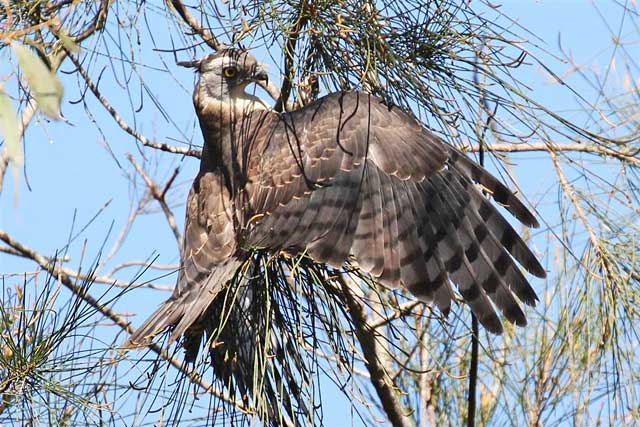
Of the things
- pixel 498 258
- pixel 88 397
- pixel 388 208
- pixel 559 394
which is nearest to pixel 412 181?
pixel 388 208

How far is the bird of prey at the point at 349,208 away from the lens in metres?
2.97

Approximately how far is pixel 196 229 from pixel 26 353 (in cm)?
95

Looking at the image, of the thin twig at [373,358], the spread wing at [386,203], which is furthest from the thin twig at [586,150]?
the thin twig at [373,358]

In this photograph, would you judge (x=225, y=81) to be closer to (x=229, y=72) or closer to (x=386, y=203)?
(x=229, y=72)

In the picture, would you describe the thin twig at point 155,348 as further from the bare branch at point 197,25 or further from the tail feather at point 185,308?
the bare branch at point 197,25

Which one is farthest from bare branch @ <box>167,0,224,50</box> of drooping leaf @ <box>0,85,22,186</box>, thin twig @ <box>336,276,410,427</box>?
drooping leaf @ <box>0,85,22,186</box>

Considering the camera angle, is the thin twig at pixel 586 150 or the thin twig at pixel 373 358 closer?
the thin twig at pixel 373 358

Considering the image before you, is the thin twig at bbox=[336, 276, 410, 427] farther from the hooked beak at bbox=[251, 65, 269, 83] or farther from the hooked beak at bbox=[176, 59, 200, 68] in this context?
the hooked beak at bbox=[176, 59, 200, 68]

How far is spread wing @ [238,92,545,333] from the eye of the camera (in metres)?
2.99

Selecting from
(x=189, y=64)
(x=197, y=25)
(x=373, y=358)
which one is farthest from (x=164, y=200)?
(x=373, y=358)

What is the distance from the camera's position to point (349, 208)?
317 cm

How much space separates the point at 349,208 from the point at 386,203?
0.45ft

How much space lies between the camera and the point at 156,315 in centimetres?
304

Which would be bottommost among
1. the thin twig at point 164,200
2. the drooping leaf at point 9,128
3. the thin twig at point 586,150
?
the drooping leaf at point 9,128
